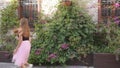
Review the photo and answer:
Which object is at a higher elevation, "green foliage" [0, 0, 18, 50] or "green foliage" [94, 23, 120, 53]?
"green foliage" [0, 0, 18, 50]

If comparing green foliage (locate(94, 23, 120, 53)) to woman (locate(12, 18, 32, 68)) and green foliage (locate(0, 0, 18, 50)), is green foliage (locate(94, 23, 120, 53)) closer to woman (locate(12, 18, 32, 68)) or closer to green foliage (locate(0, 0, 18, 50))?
woman (locate(12, 18, 32, 68))

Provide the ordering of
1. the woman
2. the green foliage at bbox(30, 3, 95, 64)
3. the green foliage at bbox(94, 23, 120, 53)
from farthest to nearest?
the green foliage at bbox(30, 3, 95, 64)
the green foliage at bbox(94, 23, 120, 53)
the woman

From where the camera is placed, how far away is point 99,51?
10.6m

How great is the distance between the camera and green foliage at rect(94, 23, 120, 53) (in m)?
10.4

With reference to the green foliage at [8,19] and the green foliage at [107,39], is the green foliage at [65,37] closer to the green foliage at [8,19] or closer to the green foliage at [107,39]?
the green foliage at [107,39]

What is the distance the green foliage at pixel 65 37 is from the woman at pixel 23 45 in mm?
894

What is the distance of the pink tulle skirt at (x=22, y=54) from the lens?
31.0 ft

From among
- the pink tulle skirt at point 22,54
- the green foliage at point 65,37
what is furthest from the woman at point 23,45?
the green foliage at point 65,37

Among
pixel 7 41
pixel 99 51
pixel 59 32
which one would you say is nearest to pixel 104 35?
pixel 99 51

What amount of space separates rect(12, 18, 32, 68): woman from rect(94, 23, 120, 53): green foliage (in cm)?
217

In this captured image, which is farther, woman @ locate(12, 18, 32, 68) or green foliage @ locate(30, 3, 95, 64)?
green foliage @ locate(30, 3, 95, 64)

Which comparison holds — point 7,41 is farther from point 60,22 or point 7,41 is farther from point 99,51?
point 99,51

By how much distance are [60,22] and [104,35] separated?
53.3 inches

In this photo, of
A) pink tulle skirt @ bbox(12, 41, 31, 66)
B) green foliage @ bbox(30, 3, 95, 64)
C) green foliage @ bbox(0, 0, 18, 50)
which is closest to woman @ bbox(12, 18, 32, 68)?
pink tulle skirt @ bbox(12, 41, 31, 66)
